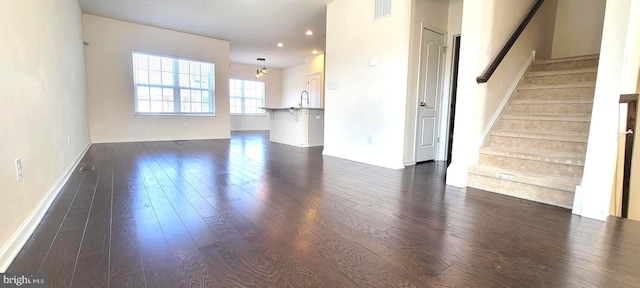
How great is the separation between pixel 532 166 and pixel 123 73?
724 cm

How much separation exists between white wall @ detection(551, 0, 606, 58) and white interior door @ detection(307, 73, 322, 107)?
603 centimetres

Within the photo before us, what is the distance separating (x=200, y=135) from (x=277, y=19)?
3.48 meters

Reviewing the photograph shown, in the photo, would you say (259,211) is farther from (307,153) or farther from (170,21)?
(170,21)

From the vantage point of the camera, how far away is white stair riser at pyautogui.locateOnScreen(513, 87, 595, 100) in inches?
127

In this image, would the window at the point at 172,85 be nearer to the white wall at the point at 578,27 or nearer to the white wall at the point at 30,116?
the white wall at the point at 30,116

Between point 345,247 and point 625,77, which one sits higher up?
point 625,77

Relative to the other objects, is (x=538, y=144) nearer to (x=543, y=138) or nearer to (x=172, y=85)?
(x=543, y=138)

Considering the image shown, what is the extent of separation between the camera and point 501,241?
175cm

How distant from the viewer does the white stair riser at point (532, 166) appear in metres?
2.58

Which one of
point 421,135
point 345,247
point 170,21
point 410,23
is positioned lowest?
point 345,247

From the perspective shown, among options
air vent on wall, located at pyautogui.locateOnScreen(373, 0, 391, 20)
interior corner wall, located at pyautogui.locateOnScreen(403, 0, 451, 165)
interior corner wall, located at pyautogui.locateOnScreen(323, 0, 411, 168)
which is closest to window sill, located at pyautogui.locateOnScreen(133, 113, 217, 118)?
interior corner wall, located at pyautogui.locateOnScreen(323, 0, 411, 168)

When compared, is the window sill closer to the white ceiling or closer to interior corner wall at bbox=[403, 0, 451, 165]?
the white ceiling

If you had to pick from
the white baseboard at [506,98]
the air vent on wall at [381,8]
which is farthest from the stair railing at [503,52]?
the air vent on wall at [381,8]

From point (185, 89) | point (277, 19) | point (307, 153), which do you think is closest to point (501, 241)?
point (307, 153)
